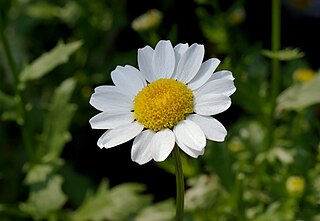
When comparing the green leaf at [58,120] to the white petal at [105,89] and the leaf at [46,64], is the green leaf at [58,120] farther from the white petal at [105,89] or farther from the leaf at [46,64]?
the white petal at [105,89]

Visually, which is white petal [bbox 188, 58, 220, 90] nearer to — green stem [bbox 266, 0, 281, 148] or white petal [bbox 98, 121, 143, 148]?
white petal [bbox 98, 121, 143, 148]

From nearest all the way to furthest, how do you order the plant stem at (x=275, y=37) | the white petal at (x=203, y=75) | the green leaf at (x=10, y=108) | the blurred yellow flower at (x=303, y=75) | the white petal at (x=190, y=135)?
the white petal at (x=190, y=135) < the white petal at (x=203, y=75) < the plant stem at (x=275, y=37) < the green leaf at (x=10, y=108) < the blurred yellow flower at (x=303, y=75)

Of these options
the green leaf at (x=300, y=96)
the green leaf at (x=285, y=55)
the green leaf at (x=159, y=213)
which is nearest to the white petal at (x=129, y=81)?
the green leaf at (x=285, y=55)

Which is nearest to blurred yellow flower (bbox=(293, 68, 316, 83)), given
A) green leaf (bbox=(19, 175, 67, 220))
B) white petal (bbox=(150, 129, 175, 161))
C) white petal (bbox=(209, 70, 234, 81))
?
green leaf (bbox=(19, 175, 67, 220))

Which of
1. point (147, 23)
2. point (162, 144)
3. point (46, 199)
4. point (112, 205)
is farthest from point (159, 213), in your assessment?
point (162, 144)

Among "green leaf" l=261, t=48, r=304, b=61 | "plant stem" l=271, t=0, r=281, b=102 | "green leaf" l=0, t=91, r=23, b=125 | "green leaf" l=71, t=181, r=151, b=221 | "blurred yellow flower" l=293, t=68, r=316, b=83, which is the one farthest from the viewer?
"blurred yellow flower" l=293, t=68, r=316, b=83

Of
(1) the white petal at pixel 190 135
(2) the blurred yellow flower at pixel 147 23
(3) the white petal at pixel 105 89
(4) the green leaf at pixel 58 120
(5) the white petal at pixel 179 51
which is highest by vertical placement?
(5) the white petal at pixel 179 51

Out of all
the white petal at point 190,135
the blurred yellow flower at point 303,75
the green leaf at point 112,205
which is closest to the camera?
the white petal at point 190,135
